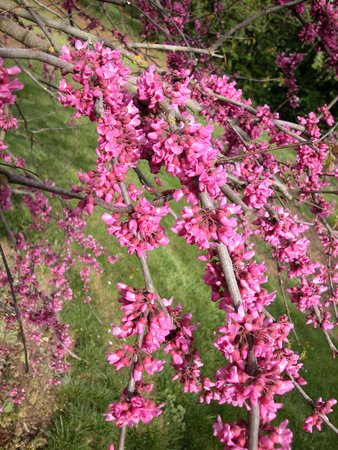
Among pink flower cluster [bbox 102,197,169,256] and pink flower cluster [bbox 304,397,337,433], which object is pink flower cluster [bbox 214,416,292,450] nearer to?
pink flower cluster [bbox 304,397,337,433]

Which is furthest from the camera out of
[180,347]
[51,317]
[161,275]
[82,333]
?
[161,275]

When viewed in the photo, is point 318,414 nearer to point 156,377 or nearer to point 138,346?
point 138,346

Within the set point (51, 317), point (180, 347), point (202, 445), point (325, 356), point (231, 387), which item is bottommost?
point (325, 356)

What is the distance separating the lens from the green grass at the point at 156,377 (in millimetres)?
3980

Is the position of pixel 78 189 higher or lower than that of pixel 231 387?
higher

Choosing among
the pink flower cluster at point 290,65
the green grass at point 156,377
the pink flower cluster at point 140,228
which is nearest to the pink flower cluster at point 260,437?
the pink flower cluster at point 140,228

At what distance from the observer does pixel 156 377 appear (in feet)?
15.4

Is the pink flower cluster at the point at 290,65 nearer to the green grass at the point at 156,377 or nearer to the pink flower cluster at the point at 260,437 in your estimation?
the green grass at the point at 156,377

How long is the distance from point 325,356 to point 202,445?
3293 mm

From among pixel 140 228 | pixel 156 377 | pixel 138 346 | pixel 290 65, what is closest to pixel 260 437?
pixel 138 346

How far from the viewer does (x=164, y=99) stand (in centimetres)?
165

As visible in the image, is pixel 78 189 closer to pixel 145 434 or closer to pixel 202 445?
pixel 145 434

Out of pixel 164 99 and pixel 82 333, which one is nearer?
pixel 164 99

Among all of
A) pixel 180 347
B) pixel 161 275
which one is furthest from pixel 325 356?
pixel 180 347
